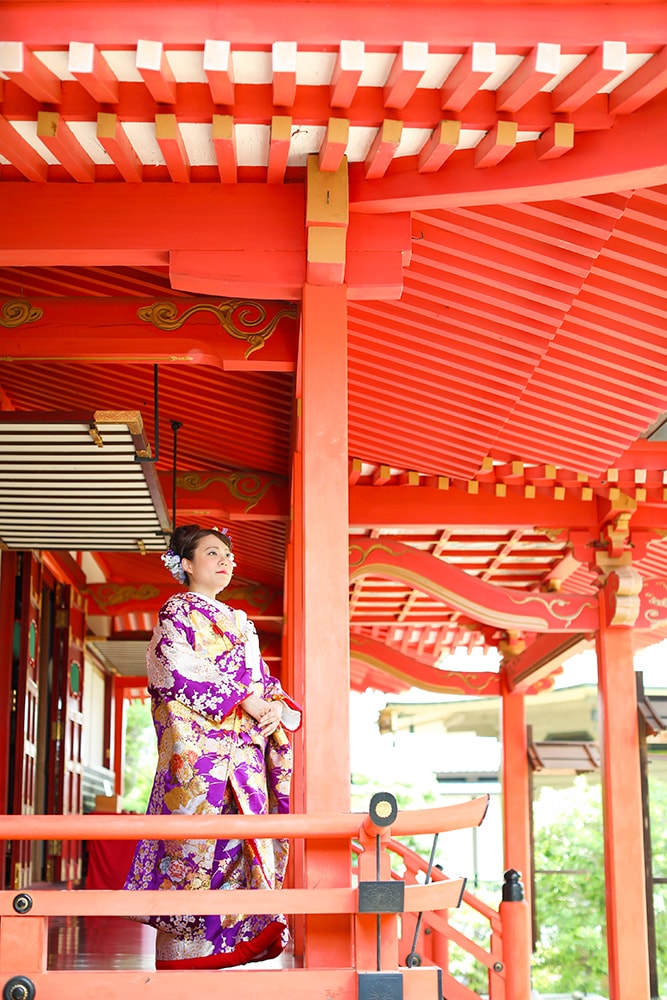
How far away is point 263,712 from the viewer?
165 inches

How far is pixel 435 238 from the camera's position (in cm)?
502

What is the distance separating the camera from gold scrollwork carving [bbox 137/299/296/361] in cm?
521

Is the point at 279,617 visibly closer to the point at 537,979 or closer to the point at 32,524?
the point at 32,524

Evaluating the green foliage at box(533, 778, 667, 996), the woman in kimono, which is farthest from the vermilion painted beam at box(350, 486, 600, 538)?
the green foliage at box(533, 778, 667, 996)

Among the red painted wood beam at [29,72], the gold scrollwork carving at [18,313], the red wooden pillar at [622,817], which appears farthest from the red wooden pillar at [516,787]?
the red painted wood beam at [29,72]

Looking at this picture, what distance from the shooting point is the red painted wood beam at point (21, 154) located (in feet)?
12.9

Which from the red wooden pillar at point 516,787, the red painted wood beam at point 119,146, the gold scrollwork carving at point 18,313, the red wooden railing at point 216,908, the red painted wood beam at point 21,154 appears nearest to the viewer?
the red wooden railing at point 216,908

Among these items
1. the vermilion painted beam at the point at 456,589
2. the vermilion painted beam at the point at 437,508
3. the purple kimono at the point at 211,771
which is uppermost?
the vermilion painted beam at the point at 437,508

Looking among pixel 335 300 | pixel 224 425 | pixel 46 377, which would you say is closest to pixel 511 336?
pixel 335 300

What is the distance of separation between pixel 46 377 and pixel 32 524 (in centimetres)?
83

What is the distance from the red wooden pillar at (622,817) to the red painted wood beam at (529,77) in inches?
214

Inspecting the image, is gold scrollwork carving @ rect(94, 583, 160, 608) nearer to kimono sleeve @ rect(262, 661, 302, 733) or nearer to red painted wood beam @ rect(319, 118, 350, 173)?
kimono sleeve @ rect(262, 661, 302, 733)

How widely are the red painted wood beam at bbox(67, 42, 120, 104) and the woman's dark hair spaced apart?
1.55 meters

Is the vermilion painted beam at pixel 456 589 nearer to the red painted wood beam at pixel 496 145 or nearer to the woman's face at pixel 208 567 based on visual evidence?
the woman's face at pixel 208 567
